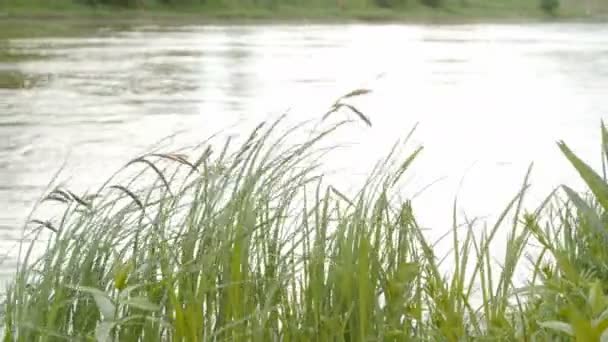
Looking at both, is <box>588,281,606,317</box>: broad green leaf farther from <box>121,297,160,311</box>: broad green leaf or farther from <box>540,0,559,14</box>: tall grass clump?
<box>540,0,559,14</box>: tall grass clump

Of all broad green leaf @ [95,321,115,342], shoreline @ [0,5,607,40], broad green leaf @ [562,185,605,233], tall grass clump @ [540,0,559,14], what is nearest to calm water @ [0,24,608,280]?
broad green leaf @ [562,185,605,233]

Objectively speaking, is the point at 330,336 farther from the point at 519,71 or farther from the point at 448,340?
the point at 519,71

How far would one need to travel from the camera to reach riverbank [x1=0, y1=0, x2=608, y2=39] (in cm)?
3206

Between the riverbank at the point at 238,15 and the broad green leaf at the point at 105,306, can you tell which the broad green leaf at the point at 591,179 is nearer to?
the broad green leaf at the point at 105,306

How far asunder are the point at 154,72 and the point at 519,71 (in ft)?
21.0

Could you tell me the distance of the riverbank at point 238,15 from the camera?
32062 mm

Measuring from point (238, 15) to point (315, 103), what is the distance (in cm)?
2807

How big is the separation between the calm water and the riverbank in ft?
15.8

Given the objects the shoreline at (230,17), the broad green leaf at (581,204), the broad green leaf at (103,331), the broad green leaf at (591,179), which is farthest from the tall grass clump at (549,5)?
the broad green leaf at (103,331)

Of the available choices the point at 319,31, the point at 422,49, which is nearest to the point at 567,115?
the point at 422,49

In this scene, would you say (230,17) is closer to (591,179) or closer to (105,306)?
(591,179)

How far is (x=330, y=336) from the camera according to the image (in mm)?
3320

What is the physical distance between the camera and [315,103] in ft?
46.1

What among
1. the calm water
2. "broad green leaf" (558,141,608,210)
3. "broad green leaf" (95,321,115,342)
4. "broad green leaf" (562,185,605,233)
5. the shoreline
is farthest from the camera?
the shoreline
